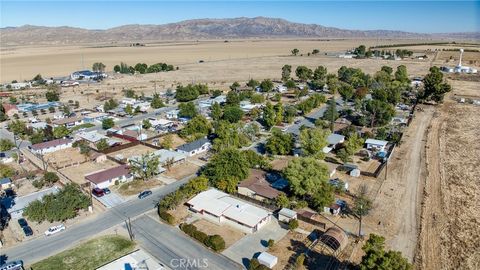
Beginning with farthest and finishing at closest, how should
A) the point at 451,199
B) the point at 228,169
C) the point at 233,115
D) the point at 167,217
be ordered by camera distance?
the point at 233,115, the point at 228,169, the point at 451,199, the point at 167,217

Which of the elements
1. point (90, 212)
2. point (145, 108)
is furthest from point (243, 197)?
point (145, 108)

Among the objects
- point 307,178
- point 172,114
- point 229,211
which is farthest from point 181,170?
point 172,114

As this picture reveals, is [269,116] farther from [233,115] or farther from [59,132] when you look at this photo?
[59,132]

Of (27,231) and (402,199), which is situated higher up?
(402,199)

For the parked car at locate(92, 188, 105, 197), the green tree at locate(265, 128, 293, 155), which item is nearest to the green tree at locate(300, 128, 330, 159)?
the green tree at locate(265, 128, 293, 155)

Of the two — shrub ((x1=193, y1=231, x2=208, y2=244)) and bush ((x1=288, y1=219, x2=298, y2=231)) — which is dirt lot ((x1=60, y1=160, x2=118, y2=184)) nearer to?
shrub ((x1=193, y1=231, x2=208, y2=244))

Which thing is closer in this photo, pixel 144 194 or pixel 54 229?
pixel 54 229
